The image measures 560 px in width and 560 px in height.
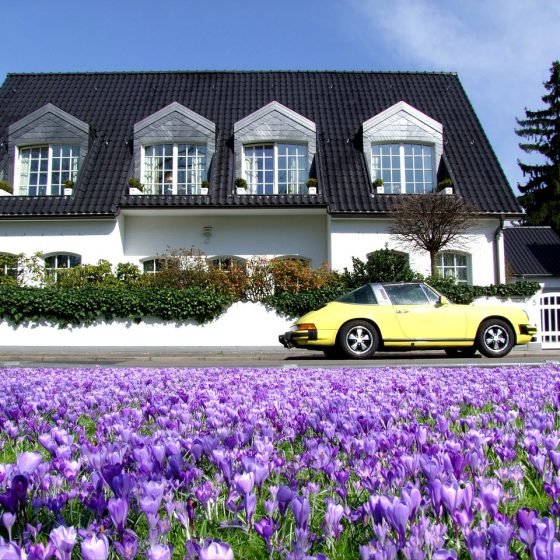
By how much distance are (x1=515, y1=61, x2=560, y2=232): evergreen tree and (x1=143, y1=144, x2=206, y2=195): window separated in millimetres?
30437

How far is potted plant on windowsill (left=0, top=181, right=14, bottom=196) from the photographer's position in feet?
76.3

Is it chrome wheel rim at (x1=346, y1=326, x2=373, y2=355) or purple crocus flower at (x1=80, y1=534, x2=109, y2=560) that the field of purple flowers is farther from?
chrome wheel rim at (x1=346, y1=326, x2=373, y2=355)

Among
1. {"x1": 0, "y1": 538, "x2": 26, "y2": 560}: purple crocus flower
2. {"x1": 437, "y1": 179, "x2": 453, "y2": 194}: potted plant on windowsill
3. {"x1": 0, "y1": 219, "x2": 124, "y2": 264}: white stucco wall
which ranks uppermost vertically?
{"x1": 437, "y1": 179, "x2": 453, "y2": 194}: potted plant on windowsill

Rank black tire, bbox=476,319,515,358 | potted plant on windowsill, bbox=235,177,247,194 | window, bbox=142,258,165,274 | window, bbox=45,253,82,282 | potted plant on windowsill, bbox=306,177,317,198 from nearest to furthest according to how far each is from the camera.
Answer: black tire, bbox=476,319,515,358, window, bbox=45,253,82,282, potted plant on windowsill, bbox=306,177,317,198, potted plant on windowsill, bbox=235,177,247,194, window, bbox=142,258,165,274

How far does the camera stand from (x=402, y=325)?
42.8 feet

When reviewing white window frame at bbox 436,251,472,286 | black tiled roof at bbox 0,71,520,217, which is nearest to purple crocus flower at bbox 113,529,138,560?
black tiled roof at bbox 0,71,520,217

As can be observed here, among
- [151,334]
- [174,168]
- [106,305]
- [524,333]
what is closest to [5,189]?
[174,168]

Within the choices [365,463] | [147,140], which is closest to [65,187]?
[147,140]

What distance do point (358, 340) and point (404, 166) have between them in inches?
531

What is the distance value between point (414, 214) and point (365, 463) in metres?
18.2

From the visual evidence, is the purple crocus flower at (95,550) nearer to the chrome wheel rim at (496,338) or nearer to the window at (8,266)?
the chrome wheel rim at (496,338)

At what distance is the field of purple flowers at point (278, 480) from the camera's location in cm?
143

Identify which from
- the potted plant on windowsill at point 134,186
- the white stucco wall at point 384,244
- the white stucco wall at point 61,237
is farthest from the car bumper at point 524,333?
the potted plant on windowsill at point 134,186

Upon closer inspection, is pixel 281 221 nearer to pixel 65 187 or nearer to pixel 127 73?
pixel 65 187
